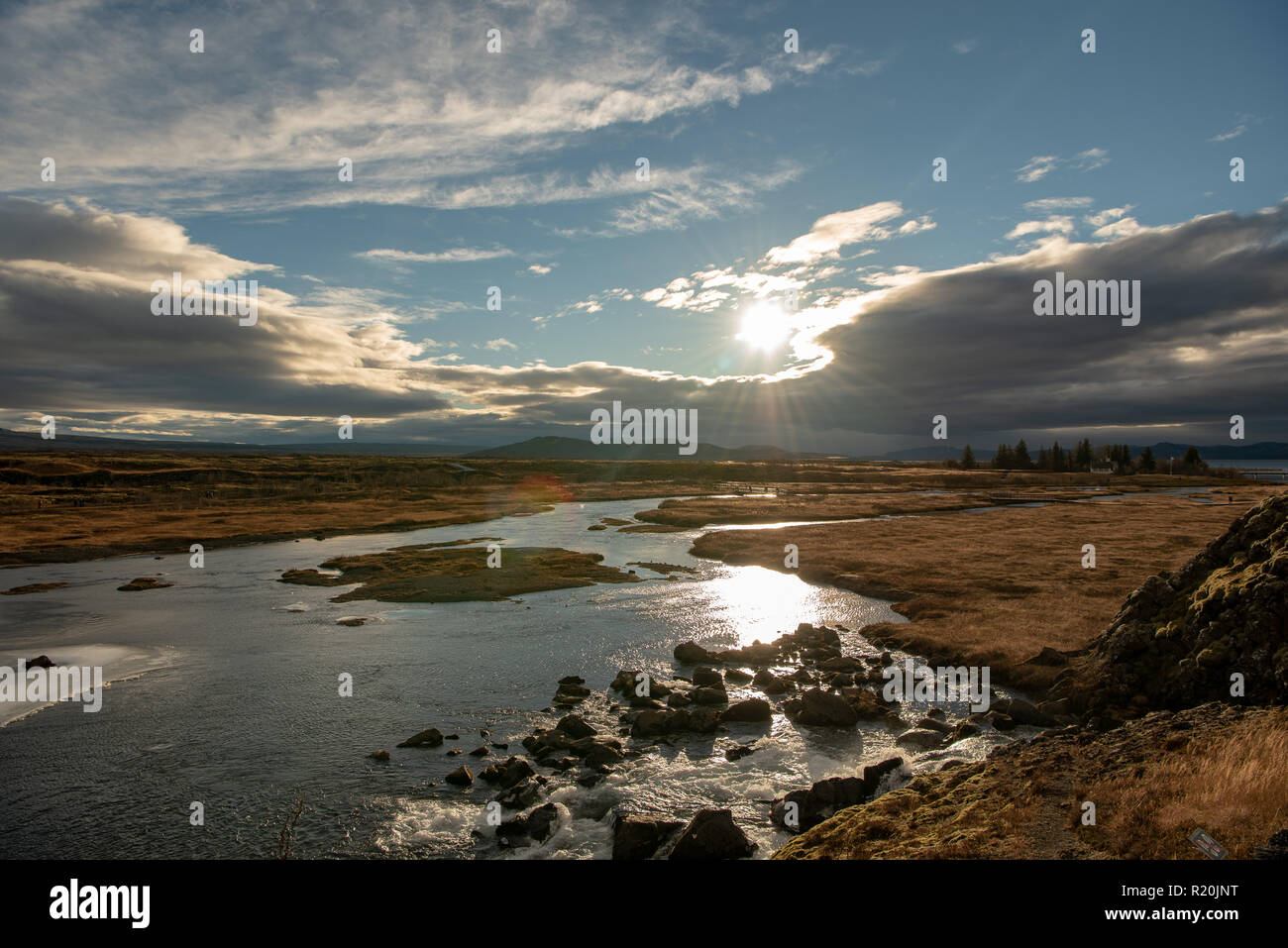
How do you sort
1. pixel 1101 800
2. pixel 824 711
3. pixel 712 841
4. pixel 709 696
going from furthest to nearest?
pixel 709 696
pixel 824 711
pixel 712 841
pixel 1101 800

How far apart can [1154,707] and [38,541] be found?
96.3 metres

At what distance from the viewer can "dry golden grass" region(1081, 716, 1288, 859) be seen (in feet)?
34.1

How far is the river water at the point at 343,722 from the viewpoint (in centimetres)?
1627

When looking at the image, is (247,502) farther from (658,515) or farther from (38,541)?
(658,515)

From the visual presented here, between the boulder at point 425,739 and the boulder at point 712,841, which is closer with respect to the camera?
the boulder at point 712,841

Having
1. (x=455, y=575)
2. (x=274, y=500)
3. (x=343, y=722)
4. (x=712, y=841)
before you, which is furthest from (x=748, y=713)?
(x=274, y=500)

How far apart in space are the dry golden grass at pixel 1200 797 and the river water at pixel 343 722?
6.32 metres

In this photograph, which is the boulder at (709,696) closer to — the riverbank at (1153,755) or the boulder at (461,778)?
the riverbank at (1153,755)

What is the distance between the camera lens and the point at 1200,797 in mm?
11516

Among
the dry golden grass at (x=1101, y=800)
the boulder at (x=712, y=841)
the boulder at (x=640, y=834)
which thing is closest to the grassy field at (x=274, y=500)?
the boulder at (x=640, y=834)

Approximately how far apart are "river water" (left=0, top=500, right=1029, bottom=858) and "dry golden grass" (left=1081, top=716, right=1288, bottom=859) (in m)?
6.32

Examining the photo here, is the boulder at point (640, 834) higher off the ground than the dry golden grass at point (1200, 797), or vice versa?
the dry golden grass at point (1200, 797)

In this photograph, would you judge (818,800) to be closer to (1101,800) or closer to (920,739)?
(920,739)

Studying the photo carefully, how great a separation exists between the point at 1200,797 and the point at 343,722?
24.8 metres
